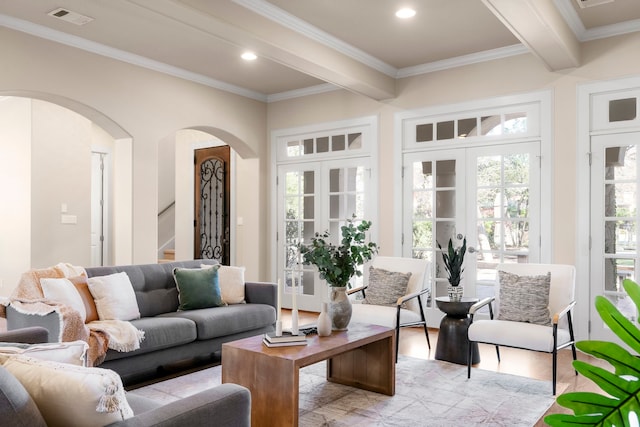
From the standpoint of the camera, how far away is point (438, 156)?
18.3ft

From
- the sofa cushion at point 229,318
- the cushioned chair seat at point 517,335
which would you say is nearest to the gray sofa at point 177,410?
the sofa cushion at point 229,318

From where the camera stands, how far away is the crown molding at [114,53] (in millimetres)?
4490

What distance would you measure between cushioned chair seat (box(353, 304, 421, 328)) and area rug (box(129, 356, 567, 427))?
37 centimetres

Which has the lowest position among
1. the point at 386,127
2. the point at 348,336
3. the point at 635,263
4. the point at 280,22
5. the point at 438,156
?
the point at 348,336

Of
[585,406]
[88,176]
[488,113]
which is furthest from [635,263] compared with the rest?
[88,176]

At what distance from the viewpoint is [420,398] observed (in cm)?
338

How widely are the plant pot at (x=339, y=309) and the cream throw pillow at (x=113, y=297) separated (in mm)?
1531

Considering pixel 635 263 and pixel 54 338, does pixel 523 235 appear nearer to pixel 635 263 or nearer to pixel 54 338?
pixel 635 263

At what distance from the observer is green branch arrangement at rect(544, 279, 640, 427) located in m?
0.77

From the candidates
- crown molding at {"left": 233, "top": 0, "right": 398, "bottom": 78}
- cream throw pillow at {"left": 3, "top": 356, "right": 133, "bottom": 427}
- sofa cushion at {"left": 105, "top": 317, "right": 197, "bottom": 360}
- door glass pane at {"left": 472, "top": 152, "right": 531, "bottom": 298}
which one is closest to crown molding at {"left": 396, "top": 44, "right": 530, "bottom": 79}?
crown molding at {"left": 233, "top": 0, "right": 398, "bottom": 78}

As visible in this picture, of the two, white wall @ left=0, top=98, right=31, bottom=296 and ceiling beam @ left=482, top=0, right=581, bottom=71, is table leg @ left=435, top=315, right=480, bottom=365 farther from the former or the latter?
white wall @ left=0, top=98, right=31, bottom=296

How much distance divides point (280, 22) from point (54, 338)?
286 centimetres

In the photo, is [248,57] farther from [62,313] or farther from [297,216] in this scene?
[62,313]

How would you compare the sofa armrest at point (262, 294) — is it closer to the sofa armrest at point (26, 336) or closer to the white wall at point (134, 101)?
the white wall at point (134, 101)
